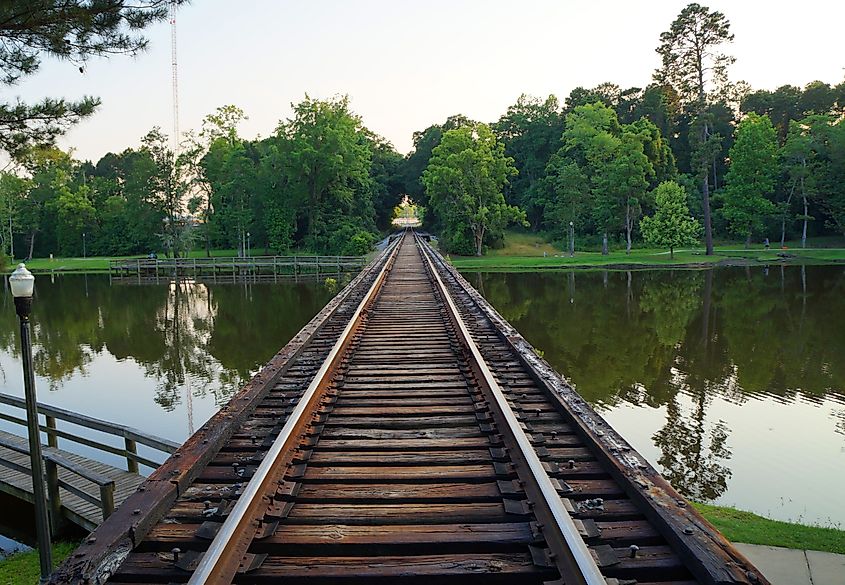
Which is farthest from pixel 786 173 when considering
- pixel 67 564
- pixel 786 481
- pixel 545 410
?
pixel 67 564

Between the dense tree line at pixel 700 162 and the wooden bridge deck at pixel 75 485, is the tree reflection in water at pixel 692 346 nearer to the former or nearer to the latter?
the wooden bridge deck at pixel 75 485

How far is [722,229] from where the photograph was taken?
5231 centimetres

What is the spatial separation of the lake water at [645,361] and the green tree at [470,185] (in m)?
14.5

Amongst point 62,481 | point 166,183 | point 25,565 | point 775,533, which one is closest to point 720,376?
point 775,533

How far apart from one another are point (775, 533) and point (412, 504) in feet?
13.4

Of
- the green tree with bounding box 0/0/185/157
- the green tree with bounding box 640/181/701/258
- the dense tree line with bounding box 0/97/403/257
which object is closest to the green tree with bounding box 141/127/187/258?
the dense tree line with bounding box 0/97/403/257

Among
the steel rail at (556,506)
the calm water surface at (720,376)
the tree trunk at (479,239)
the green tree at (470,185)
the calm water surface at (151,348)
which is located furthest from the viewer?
the tree trunk at (479,239)

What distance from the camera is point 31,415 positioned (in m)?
4.70

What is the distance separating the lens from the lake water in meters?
8.74

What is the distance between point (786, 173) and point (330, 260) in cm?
3558

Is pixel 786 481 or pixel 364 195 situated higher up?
pixel 364 195

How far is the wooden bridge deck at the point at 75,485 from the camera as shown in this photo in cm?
598

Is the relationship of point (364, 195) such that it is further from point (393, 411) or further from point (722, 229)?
point (393, 411)

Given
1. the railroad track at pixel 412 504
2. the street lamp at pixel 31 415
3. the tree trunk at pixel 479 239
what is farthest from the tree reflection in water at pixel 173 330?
the tree trunk at pixel 479 239
